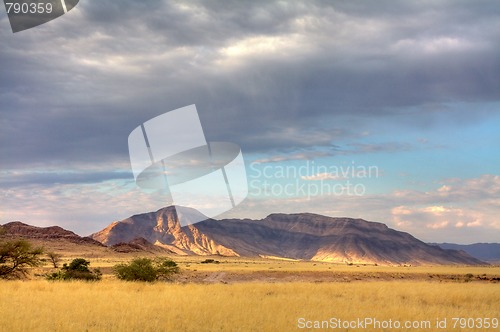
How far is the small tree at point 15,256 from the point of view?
115 ft

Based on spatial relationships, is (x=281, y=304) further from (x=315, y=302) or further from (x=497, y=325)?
(x=497, y=325)

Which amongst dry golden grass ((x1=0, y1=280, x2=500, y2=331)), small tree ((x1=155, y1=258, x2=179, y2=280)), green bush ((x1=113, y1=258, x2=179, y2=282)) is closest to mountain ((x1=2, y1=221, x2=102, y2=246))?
small tree ((x1=155, y1=258, x2=179, y2=280))

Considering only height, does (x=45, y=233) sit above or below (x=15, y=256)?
above

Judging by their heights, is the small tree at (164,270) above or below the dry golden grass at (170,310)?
above

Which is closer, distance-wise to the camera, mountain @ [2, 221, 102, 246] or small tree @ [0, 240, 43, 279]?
small tree @ [0, 240, 43, 279]

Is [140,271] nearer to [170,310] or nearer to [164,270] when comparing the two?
[164,270]

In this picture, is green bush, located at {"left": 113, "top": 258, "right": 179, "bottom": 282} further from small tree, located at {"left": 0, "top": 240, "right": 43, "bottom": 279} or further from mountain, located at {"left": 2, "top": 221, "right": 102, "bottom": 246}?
mountain, located at {"left": 2, "top": 221, "right": 102, "bottom": 246}

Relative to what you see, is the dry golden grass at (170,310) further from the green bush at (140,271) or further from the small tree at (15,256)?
the small tree at (15,256)

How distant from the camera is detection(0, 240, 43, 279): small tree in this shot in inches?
1382

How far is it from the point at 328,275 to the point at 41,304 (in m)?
44.6

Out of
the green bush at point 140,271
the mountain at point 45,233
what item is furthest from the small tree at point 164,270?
the mountain at point 45,233

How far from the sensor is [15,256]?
35.4 m

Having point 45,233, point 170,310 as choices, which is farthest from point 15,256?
point 45,233

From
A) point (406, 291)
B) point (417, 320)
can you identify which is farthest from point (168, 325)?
point (406, 291)
